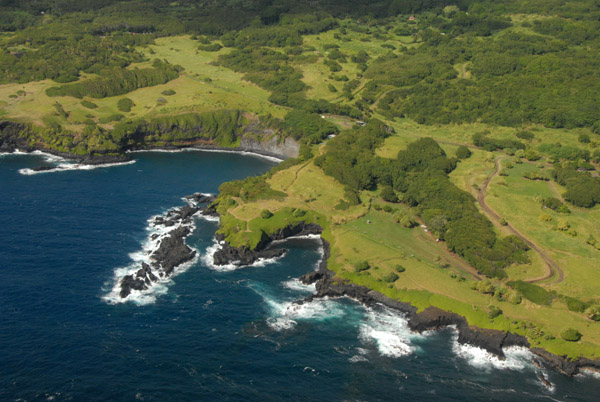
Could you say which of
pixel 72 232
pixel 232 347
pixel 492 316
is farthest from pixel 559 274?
pixel 72 232

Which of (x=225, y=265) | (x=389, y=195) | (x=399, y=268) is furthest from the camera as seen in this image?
(x=389, y=195)

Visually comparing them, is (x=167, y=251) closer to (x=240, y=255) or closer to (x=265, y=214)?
(x=240, y=255)

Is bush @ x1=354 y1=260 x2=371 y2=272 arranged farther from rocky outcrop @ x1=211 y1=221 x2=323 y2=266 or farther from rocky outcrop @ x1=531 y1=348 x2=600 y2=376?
rocky outcrop @ x1=531 y1=348 x2=600 y2=376

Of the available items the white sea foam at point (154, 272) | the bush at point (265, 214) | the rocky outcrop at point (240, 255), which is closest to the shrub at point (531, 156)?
the bush at point (265, 214)

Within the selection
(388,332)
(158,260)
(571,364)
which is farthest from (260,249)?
(571,364)

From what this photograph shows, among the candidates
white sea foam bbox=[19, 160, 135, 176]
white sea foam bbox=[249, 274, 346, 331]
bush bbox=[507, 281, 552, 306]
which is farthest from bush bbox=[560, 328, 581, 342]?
white sea foam bbox=[19, 160, 135, 176]

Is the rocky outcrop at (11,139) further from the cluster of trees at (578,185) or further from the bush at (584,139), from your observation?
the bush at (584,139)
